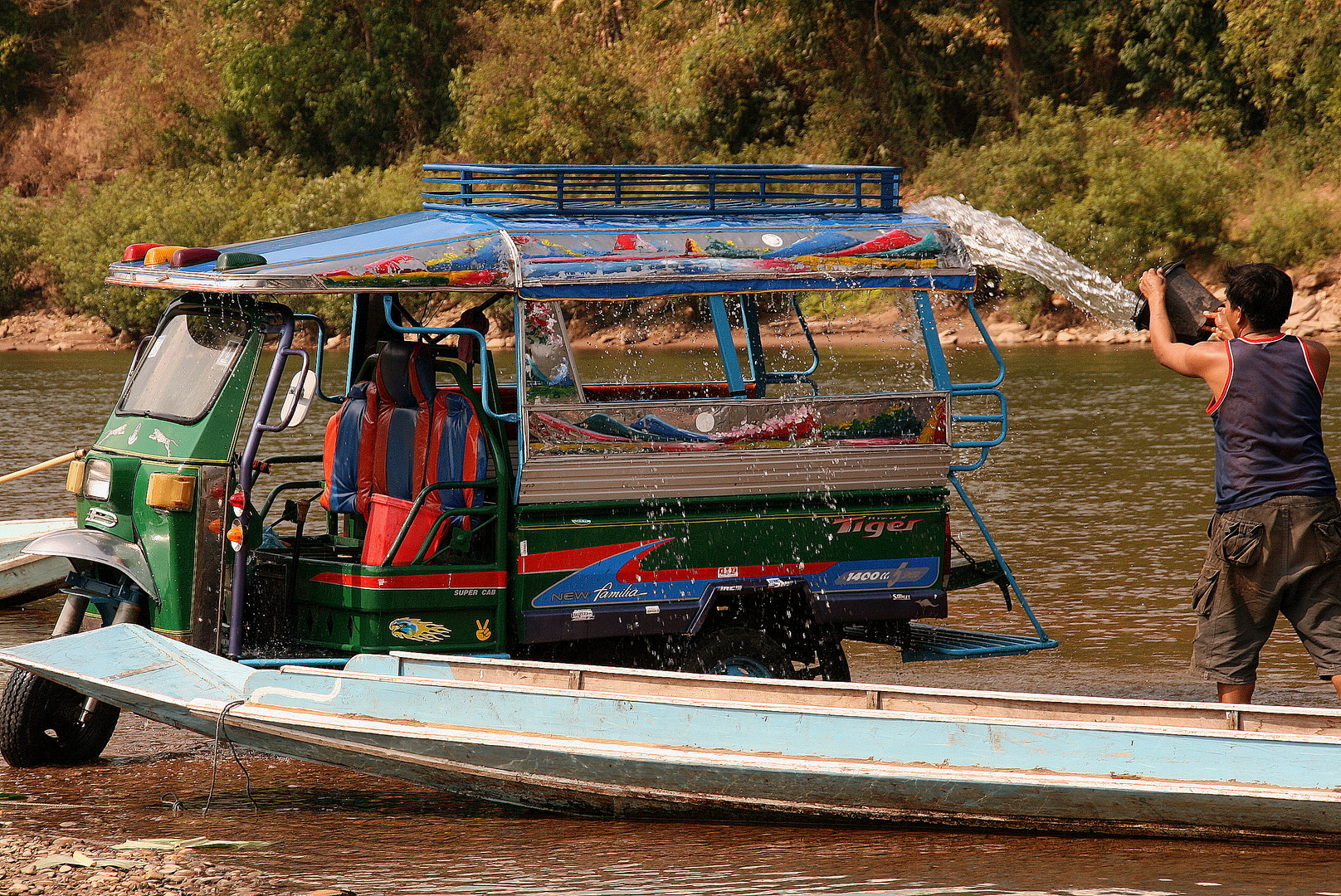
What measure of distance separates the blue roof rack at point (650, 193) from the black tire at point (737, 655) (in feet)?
6.57

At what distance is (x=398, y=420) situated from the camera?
21.9ft

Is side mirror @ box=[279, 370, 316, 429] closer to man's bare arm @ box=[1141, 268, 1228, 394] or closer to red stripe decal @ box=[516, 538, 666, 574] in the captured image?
red stripe decal @ box=[516, 538, 666, 574]

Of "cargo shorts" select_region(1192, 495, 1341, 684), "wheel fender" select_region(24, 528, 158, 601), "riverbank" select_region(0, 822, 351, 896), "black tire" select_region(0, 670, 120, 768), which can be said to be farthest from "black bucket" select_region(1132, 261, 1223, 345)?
"black tire" select_region(0, 670, 120, 768)

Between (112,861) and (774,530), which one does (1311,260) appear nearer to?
(774,530)

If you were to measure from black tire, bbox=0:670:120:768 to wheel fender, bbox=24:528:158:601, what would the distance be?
0.62m

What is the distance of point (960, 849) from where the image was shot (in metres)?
5.64

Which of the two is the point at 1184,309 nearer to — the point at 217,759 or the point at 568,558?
the point at 568,558

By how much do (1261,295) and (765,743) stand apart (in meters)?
2.43

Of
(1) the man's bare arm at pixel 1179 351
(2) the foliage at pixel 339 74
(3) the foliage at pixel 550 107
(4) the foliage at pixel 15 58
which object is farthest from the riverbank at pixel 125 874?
(4) the foliage at pixel 15 58

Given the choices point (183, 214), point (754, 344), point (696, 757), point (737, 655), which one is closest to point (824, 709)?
point (696, 757)

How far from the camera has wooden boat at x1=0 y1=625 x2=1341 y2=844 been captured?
17.7ft

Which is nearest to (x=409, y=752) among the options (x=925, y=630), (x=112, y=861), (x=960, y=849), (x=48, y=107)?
(x=112, y=861)

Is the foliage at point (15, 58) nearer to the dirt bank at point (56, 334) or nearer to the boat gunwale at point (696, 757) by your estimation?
the dirt bank at point (56, 334)

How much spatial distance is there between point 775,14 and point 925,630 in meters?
36.1
